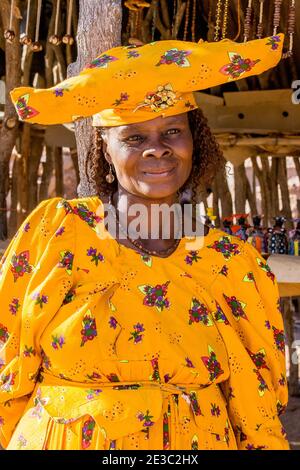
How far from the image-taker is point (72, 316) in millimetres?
1817

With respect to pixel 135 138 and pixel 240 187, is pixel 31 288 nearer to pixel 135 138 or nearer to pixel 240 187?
pixel 135 138

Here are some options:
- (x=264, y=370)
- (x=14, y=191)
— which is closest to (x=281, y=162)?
(x=14, y=191)

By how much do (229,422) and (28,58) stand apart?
4.78 meters

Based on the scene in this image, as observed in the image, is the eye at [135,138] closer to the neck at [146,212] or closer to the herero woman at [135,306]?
the herero woman at [135,306]

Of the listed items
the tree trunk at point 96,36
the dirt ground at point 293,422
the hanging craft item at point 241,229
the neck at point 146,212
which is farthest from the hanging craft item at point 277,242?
the neck at point 146,212

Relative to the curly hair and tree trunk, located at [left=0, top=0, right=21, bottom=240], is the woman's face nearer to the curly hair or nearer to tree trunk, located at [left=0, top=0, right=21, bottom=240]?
the curly hair

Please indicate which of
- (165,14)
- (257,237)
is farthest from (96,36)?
(165,14)

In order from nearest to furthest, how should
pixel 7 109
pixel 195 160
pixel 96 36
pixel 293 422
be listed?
pixel 195 160, pixel 96 36, pixel 7 109, pixel 293 422

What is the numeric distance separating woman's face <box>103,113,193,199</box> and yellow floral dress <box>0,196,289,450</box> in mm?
130

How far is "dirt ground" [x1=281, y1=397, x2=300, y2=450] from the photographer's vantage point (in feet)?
17.1

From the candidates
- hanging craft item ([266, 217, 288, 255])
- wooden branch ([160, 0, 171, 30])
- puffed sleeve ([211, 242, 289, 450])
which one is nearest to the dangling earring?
puffed sleeve ([211, 242, 289, 450])

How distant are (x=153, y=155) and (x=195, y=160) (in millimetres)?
303

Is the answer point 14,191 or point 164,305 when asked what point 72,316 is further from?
point 14,191

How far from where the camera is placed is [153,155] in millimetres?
1890
